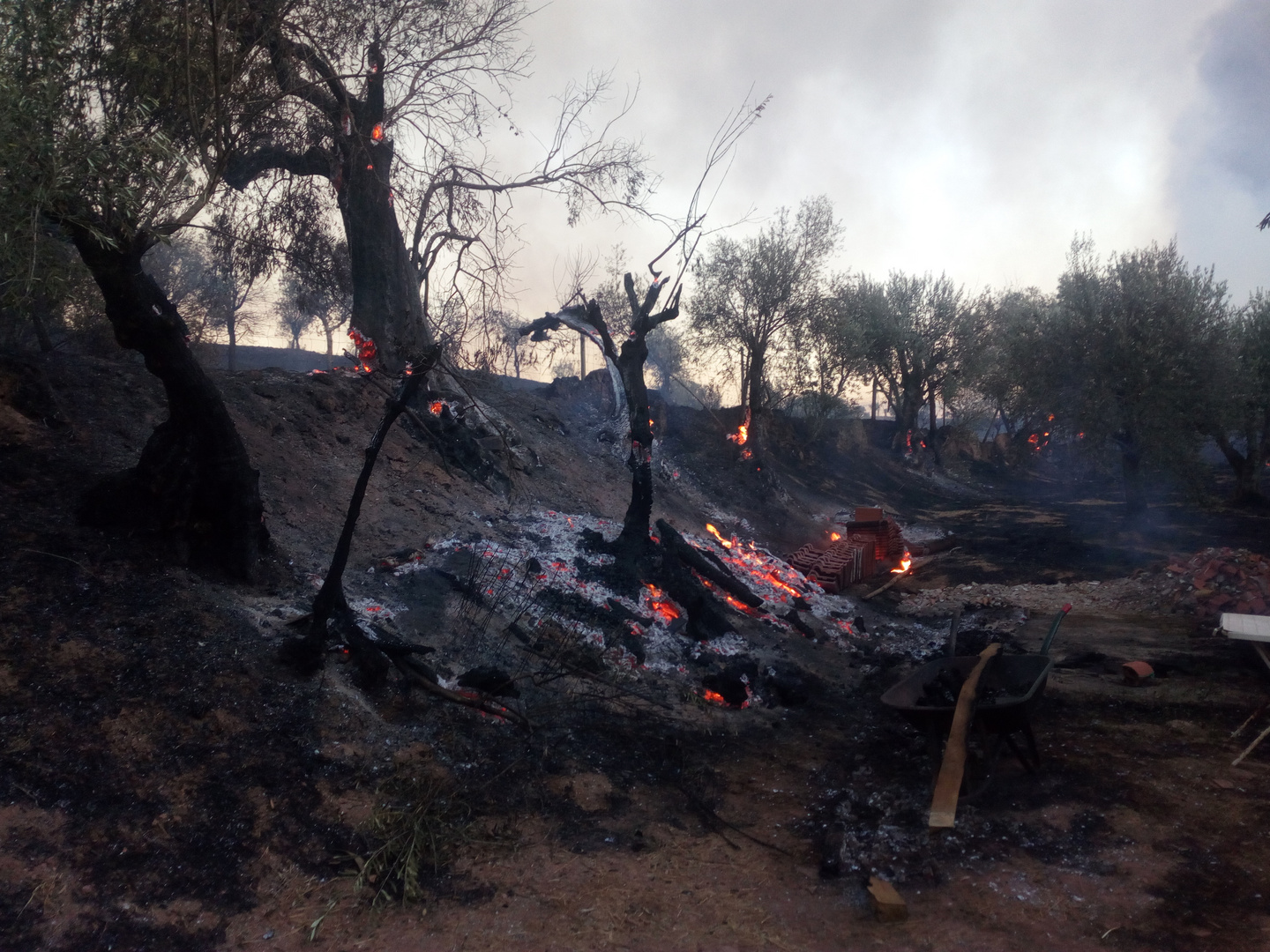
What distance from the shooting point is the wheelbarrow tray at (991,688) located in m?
5.79

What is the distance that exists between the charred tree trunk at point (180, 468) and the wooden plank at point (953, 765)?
7096 millimetres

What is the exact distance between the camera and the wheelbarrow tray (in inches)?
228

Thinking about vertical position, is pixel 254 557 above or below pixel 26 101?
below

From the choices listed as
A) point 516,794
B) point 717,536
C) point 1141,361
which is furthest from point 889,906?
point 1141,361

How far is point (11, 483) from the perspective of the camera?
23.3 ft

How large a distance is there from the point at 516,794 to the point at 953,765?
3579mm

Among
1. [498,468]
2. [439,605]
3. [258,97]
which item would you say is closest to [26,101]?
[258,97]

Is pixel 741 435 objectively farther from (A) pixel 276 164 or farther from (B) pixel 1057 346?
(A) pixel 276 164

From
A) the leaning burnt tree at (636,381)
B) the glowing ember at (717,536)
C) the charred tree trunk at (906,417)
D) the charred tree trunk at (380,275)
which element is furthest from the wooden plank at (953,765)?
the charred tree trunk at (906,417)

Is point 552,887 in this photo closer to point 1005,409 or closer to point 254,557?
point 254,557

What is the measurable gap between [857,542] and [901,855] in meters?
11.3

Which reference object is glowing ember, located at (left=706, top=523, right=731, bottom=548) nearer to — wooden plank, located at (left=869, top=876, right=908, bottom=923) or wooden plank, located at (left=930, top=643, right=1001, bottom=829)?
wooden plank, located at (left=930, top=643, right=1001, bottom=829)

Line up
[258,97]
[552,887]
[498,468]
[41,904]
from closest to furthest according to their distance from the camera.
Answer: [41,904], [552,887], [258,97], [498,468]

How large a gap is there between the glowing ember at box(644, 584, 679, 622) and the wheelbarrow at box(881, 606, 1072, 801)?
4273 millimetres
